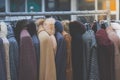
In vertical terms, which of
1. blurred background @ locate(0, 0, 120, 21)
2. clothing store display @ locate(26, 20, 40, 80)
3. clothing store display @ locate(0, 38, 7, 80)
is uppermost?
blurred background @ locate(0, 0, 120, 21)

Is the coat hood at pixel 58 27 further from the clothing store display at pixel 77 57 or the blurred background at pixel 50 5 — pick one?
the blurred background at pixel 50 5

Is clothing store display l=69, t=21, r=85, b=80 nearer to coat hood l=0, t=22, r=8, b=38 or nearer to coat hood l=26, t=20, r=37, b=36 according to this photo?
coat hood l=26, t=20, r=37, b=36

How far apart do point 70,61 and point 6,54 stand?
18.8 inches

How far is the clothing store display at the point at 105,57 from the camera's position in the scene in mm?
2738

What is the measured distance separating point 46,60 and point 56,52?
101 millimetres

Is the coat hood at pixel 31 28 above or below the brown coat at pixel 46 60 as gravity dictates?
Result: above

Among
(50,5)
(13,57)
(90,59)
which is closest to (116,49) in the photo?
(90,59)

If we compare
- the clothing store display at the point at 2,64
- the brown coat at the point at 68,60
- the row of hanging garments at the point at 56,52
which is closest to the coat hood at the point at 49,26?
the row of hanging garments at the point at 56,52

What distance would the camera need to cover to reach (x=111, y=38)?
2795 millimetres

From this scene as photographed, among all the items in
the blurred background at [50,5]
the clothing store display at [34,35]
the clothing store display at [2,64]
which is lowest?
the clothing store display at [2,64]

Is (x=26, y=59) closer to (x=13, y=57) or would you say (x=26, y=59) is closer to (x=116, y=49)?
(x=13, y=57)

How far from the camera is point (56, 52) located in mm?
2707

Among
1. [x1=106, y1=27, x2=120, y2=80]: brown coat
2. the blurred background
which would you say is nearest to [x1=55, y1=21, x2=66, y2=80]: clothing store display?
[x1=106, y1=27, x2=120, y2=80]: brown coat

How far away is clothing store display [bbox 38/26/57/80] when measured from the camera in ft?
8.71
